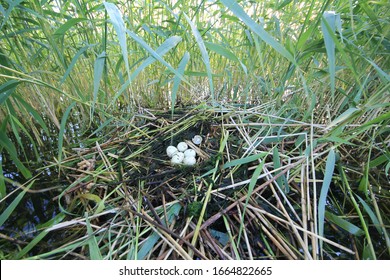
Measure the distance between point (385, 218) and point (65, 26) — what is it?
3.24 ft

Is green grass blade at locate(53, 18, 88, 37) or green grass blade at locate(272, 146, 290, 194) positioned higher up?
green grass blade at locate(53, 18, 88, 37)

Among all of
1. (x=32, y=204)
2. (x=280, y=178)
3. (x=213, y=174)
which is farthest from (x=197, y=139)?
(x=32, y=204)

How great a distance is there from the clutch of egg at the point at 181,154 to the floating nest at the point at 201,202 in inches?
0.9

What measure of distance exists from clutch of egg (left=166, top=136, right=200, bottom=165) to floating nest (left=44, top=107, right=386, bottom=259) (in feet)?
0.07

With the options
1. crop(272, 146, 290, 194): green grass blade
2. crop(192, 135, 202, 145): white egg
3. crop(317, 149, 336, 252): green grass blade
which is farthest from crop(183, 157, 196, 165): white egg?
crop(317, 149, 336, 252): green grass blade

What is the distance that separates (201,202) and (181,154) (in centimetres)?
21

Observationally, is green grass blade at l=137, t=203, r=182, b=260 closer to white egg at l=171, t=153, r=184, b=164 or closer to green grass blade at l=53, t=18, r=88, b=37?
white egg at l=171, t=153, r=184, b=164

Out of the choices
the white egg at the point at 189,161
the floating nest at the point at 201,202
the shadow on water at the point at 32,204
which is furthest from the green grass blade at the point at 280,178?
the shadow on water at the point at 32,204

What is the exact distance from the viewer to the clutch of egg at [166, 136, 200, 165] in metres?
0.83

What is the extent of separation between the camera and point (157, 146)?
0.94m

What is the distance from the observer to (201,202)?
677 mm

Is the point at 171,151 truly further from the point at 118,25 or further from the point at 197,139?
the point at 118,25

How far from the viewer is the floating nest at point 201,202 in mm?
604
